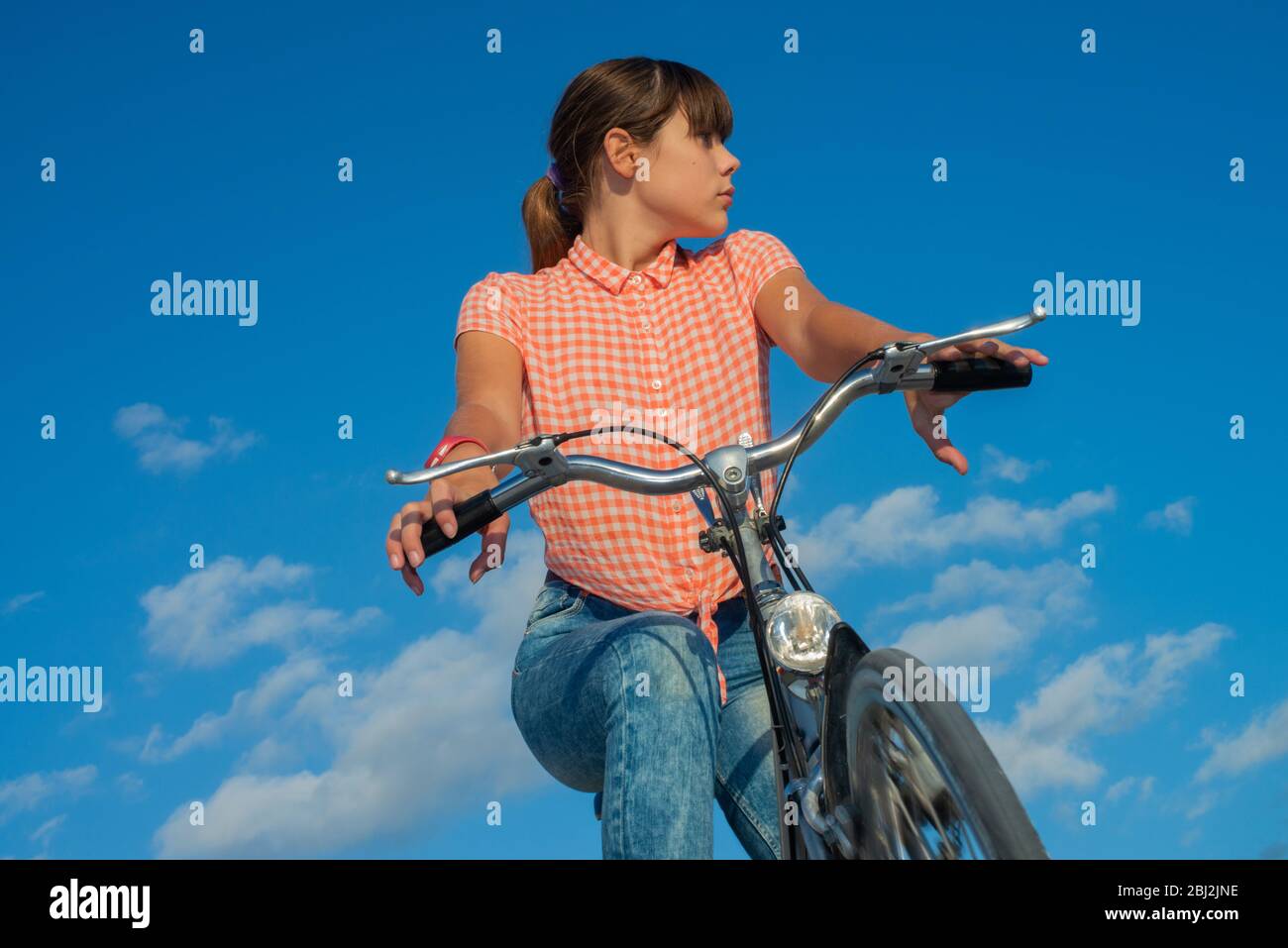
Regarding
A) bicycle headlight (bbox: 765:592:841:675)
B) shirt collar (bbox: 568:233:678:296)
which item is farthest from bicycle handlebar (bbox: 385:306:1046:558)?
shirt collar (bbox: 568:233:678:296)

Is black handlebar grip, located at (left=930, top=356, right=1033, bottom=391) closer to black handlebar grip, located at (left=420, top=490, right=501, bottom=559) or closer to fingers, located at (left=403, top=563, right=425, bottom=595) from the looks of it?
black handlebar grip, located at (left=420, top=490, right=501, bottom=559)

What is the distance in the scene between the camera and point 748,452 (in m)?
2.36

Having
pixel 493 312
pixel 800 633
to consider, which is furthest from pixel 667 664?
pixel 493 312

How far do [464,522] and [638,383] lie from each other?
0.93 m

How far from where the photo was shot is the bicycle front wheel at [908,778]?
173 cm

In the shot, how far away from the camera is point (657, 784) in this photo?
2.27 meters

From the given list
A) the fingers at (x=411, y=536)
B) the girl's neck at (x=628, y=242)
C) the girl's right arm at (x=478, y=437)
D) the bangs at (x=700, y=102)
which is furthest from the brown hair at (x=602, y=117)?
the fingers at (x=411, y=536)

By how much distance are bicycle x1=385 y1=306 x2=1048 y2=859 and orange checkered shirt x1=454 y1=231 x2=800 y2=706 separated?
1.30 ft

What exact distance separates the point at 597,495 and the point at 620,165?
0.85 m
